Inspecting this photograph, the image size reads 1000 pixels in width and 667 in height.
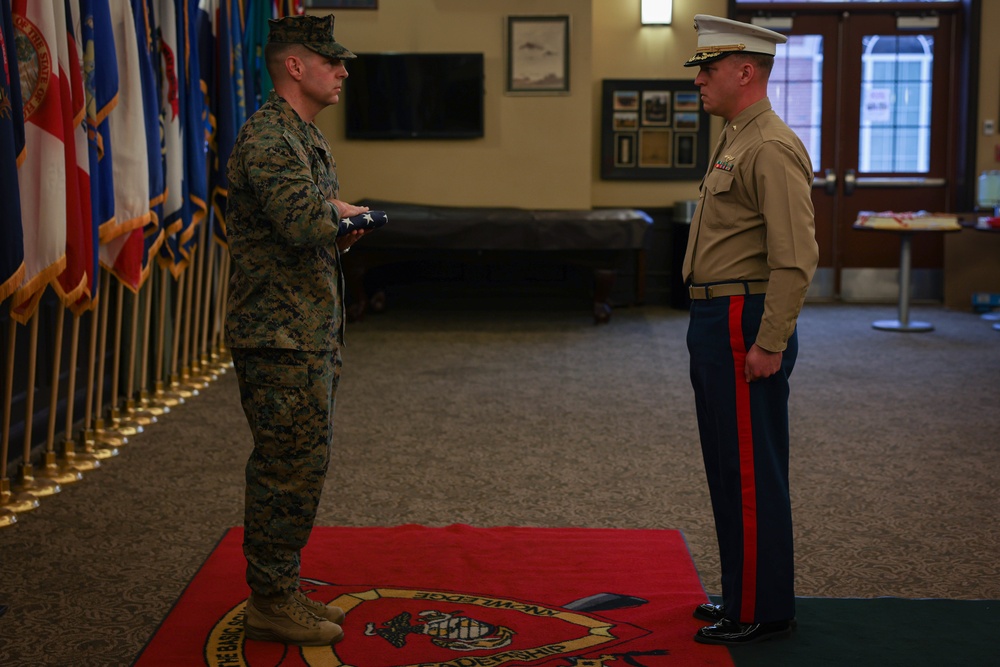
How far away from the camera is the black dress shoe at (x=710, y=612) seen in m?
2.58

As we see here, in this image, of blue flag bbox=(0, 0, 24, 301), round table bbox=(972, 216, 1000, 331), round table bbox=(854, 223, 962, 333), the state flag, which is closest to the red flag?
blue flag bbox=(0, 0, 24, 301)

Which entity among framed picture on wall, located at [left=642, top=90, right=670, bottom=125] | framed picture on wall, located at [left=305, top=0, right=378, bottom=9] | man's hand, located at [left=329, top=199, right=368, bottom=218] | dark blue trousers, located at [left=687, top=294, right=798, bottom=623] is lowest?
dark blue trousers, located at [left=687, top=294, right=798, bottom=623]

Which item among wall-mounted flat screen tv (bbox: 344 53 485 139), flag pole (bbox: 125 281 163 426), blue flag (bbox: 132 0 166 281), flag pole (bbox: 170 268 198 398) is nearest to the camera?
blue flag (bbox: 132 0 166 281)

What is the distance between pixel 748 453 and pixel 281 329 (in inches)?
42.1

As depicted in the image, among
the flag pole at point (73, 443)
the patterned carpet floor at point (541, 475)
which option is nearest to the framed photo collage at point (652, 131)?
the patterned carpet floor at point (541, 475)

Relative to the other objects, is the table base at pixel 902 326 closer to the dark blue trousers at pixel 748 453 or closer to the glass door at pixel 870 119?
the glass door at pixel 870 119

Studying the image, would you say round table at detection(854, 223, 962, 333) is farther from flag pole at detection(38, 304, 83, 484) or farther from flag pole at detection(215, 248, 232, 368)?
flag pole at detection(38, 304, 83, 484)

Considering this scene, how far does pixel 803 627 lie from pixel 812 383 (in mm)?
3377

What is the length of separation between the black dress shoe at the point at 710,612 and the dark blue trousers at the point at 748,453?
10 centimetres

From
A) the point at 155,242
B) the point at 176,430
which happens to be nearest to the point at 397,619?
the point at 176,430

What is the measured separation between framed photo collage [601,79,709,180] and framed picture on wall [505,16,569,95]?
612mm

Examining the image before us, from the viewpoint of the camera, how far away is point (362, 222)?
92.6 inches

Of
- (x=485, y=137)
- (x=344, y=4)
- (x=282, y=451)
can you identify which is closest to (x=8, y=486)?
(x=282, y=451)

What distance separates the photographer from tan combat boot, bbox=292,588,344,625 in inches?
98.1
